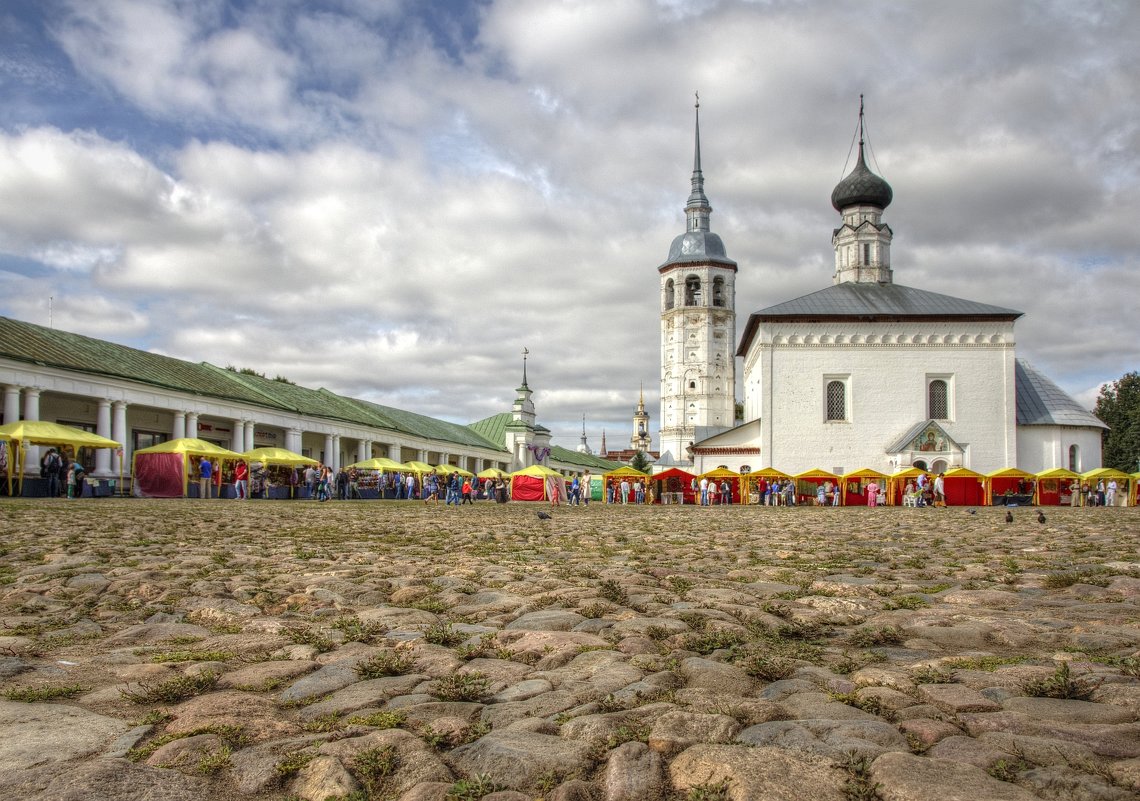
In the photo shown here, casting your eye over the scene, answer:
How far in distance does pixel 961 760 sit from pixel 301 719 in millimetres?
2172

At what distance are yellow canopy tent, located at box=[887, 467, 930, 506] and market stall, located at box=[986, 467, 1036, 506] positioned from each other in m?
2.85

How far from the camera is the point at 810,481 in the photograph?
42781 millimetres

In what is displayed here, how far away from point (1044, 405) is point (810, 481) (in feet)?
54.5

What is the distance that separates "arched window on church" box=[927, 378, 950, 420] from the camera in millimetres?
48031

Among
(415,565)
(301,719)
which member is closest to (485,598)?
(415,565)

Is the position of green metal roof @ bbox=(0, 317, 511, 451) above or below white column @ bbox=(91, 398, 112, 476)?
above

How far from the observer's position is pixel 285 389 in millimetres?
47156

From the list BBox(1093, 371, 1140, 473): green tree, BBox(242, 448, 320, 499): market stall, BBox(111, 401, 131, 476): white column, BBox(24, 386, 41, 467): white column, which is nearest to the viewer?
Result: BBox(24, 386, 41, 467): white column

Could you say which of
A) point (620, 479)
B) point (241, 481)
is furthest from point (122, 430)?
point (620, 479)

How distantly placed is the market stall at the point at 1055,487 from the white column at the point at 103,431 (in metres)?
39.1

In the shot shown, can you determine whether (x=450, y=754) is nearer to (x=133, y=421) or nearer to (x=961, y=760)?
(x=961, y=760)

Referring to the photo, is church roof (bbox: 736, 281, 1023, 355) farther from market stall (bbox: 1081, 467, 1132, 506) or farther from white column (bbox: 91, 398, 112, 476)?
white column (bbox: 91, 398, 112, 476)

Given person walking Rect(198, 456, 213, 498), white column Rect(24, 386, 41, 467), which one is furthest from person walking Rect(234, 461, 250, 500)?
white column Rect(24, 386, 41, 467)

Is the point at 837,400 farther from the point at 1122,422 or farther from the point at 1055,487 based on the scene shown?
the point at 1122,422
